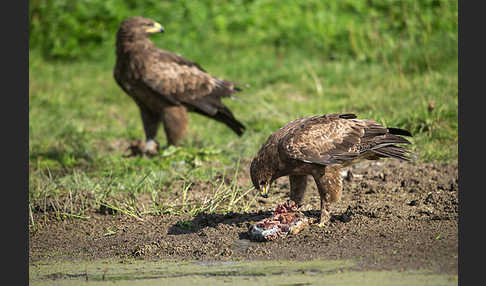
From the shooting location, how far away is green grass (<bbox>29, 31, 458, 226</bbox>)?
7062 mm

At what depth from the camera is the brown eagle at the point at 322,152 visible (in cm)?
574

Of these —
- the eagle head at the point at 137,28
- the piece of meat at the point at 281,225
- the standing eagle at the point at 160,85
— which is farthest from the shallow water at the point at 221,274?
the eagle head at the point at 137,28

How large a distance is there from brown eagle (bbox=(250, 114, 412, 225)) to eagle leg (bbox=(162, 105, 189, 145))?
373cm

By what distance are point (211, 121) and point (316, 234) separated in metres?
5.96

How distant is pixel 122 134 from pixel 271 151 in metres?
5.40

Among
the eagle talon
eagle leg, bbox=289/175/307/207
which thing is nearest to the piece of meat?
eagle leg, bbox=289/175/307/207

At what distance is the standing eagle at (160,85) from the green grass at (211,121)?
37cm

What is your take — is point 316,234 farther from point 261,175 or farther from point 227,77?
point 227,77

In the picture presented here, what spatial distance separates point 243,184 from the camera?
7.62m

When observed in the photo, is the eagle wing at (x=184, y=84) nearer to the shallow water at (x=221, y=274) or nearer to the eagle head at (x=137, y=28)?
the eagle head at (x=137, y=28)

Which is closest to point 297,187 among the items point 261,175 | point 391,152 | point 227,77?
point 261,175

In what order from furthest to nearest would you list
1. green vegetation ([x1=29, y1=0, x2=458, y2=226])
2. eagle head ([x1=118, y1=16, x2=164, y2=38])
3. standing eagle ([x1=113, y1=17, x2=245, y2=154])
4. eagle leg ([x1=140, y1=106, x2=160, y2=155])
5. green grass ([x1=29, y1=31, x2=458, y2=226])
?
eagle leg ([x1=140, y1=106, x2=160, y2=155]) < eagle head ([x1=118, y1=16, x2=164, y2=38]) < standing eagle ([x1=113, y1=17, x2=245, y2=154]) < green vegetation ([x1=29, y1=0, x2=458, y2=226]) < green grass ([x1=29, y1=31, x2=458, y2=226])

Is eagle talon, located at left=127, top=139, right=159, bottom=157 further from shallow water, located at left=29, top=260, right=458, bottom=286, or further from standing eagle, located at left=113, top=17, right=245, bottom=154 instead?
shallow water, located at left=29, top=260, right=458, bottom=286

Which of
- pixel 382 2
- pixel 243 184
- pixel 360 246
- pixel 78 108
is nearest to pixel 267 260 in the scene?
pixel 360 246
